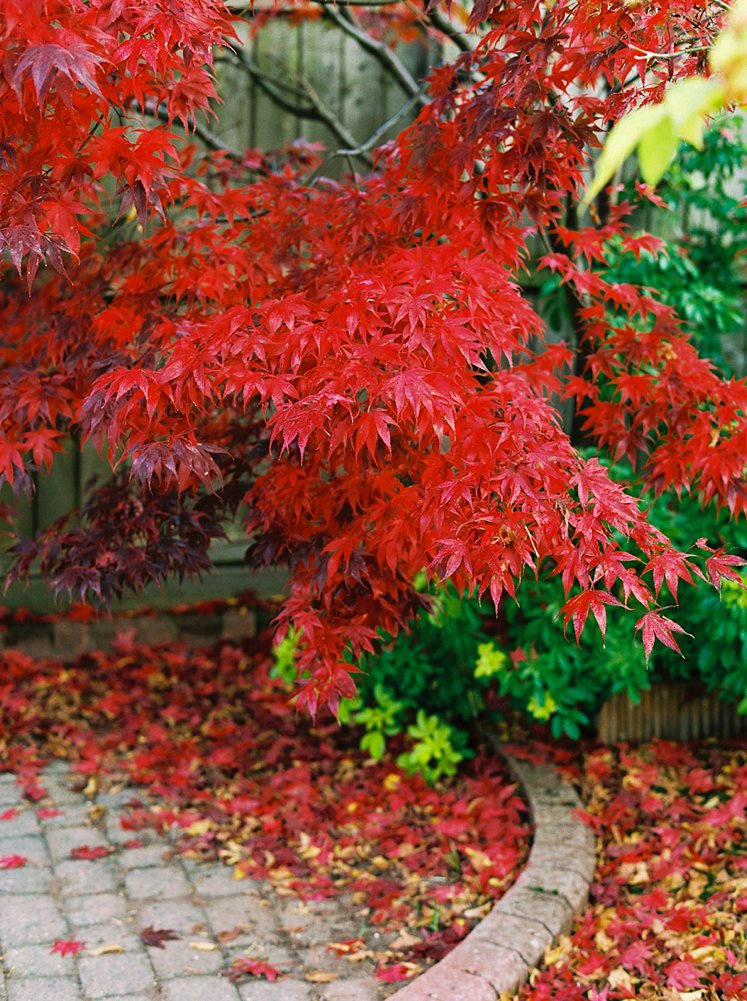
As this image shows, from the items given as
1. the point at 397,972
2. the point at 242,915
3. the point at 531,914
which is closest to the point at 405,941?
the point at 397,972

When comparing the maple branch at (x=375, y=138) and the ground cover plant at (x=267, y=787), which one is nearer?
the ground cover plant at (x=267, y=787)

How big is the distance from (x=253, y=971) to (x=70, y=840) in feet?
3.36

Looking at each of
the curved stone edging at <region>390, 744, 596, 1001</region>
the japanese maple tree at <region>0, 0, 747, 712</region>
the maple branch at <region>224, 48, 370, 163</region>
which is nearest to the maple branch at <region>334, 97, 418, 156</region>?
the japanese maple tree at <region>0, 0, 747, 712</region>

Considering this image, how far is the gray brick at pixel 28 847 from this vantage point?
3.56 m

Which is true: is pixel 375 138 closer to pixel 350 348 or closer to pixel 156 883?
pixel 350 348

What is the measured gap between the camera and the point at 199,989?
9.61 ft

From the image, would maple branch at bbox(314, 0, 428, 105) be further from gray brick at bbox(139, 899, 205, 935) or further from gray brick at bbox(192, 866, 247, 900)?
gray brick at bbox(139, 899, 205, 935)

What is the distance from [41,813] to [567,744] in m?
2.19

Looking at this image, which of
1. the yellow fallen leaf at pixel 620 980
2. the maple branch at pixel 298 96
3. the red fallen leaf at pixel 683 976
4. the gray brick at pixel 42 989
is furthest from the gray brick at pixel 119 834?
the maple branch at pixel 298 96

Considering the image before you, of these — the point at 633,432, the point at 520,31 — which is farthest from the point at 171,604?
the point at 520,31

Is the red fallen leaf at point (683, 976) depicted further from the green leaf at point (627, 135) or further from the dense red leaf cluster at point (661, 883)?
the green leaf at point (627, 135)

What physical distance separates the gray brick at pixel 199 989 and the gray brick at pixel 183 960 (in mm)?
36

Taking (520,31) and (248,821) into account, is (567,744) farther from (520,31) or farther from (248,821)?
(520,31)

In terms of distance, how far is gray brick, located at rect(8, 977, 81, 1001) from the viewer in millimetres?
2822
